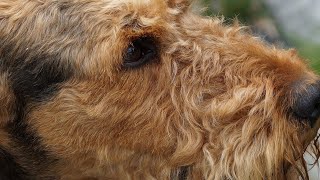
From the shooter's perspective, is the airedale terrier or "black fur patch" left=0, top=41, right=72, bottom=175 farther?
"black fur patch" left=0, top=41, right=72, bottom=175

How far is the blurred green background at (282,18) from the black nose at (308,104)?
994 mm

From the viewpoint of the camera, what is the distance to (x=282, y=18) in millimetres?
5145

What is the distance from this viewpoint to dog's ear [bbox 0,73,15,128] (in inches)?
131

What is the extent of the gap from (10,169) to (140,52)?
3.03 feet

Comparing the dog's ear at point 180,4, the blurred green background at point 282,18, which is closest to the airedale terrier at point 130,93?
the dog's ear at point 180,4

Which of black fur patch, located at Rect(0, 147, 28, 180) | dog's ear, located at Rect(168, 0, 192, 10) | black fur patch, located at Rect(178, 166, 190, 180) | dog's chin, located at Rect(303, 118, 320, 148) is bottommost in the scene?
black fur patch, located at Rect(0, 147, 28, 180)

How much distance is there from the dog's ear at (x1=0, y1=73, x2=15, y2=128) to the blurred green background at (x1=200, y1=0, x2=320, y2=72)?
1.44 metres

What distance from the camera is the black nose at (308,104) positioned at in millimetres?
2977

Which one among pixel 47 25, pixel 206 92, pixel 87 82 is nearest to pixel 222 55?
pixel 206 92

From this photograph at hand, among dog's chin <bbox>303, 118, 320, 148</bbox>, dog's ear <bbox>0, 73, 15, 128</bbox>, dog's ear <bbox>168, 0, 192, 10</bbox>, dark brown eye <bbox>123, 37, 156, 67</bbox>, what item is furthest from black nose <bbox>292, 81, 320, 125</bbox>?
dog's ear <bbox>0, 73, 15, 128</bbox>

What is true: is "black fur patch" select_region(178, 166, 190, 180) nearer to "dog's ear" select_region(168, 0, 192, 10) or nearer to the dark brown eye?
the dark brown eye

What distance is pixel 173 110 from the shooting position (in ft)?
10.8

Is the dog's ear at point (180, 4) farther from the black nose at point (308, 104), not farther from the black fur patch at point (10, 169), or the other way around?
the black fur patch at point (10, 169)

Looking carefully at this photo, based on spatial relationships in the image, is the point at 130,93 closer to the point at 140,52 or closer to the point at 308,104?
Answer: the point at 140,52
